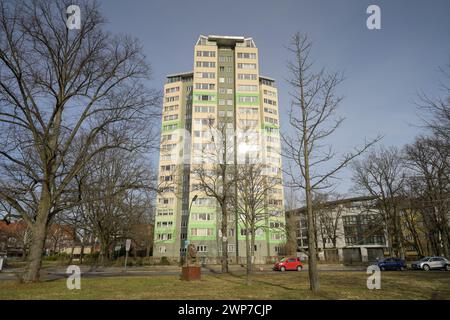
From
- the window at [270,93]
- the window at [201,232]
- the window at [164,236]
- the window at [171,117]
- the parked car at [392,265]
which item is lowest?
the parked car at [392,265]

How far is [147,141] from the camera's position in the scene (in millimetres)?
16906

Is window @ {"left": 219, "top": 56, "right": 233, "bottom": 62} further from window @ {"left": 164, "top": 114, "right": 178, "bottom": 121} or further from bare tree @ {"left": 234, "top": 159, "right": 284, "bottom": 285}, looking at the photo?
bare tree @ {"left": 234, "top": 159, "right": 284, "bottom": 285}

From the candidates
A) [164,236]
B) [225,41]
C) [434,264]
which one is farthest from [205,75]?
[434,264]

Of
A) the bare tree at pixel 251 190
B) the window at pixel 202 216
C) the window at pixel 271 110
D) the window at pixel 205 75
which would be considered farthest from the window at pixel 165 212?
the bare tree at pixel 251 190

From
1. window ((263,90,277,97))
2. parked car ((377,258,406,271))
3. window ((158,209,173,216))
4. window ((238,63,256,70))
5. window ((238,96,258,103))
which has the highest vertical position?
window ((238,63,256,70))

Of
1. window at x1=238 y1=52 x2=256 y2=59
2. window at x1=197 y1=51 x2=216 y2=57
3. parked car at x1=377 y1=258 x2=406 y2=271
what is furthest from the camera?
window at x1=238 y1=52 x2=256 y2=59

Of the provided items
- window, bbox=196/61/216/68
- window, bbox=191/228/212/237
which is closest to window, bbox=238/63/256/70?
window, bbox=196/61/216/68

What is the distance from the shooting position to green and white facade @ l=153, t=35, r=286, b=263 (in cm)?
5288

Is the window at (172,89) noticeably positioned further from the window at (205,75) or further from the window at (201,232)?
the window at (201,232)

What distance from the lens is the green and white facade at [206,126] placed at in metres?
52.9
